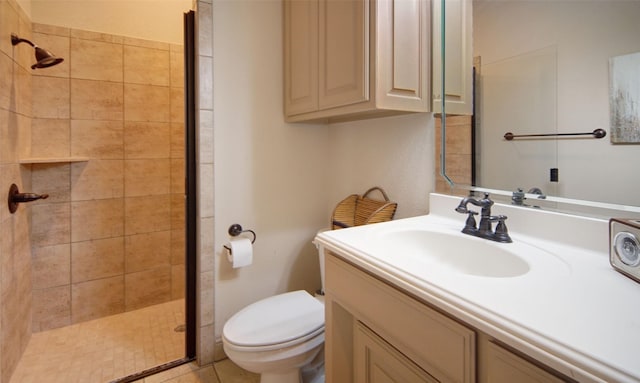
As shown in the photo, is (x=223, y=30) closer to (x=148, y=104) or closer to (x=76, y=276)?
(x=148, y=104)

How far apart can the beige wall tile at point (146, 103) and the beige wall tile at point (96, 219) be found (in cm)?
60

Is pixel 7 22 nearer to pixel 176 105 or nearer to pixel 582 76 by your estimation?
pixel 176 105

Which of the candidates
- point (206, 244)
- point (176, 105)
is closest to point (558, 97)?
point (206, 244)

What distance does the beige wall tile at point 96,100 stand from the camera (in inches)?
80.7

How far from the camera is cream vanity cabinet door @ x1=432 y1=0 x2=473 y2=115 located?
129 cm

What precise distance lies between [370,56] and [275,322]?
44.1 inches

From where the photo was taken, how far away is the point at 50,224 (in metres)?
2.02

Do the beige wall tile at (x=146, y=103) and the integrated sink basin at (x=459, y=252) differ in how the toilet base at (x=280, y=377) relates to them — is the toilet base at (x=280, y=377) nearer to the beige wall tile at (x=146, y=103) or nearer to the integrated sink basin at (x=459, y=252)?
the integrated sink basin at (x=459, y=252)

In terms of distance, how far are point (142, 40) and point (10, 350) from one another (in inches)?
76.5

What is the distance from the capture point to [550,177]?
1.03 meters

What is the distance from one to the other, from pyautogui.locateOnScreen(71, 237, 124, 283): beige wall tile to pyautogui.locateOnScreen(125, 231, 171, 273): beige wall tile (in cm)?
5

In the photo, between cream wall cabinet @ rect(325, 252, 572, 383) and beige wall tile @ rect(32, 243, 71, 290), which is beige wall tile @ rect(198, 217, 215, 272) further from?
beige wall tile @ rect(32, 243, 71, 290)

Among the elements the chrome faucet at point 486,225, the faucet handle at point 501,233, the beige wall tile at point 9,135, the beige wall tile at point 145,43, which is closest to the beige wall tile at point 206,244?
the beige wall tile at point 9,135

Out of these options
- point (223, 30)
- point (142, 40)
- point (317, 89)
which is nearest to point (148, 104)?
point (142, 40)
